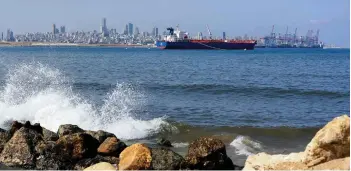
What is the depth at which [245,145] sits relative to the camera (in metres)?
13.6

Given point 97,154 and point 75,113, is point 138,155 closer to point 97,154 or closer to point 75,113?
point 97,154

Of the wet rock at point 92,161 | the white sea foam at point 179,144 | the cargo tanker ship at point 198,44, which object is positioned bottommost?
the cargo tanker ship at point 198,44

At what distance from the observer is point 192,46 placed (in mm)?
137625

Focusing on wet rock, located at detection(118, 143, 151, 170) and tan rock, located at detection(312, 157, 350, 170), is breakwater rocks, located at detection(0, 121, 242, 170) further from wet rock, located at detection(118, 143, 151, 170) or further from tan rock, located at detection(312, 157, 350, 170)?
tan rock, located at detection(312, 157, 350, 170)

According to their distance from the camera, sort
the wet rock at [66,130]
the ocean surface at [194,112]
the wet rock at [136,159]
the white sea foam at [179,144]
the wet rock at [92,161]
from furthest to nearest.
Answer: the ocean surface at [194,112] < the white sea foam at [179,144] < the wet rock at [66,130] < the wet rock at [92,161] < the wet rock at [136,159]

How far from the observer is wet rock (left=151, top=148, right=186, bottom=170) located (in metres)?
9.55

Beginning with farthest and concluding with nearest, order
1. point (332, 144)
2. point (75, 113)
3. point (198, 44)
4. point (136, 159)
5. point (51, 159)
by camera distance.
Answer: point (198, 44) < point (75, 113) < point (51, 159) < point (136, 159) < point (332, 144)

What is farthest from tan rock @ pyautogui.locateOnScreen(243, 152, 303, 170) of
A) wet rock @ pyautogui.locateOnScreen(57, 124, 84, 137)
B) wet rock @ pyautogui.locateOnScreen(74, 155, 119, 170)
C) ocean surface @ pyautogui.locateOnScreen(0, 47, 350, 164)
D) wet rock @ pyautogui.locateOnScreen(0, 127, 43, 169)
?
wet rock @ pyautogui.locateOnScreen(57, 124, 84, 137)

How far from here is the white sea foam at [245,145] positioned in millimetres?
12727

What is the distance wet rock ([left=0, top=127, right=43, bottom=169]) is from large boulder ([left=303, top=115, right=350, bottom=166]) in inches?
218

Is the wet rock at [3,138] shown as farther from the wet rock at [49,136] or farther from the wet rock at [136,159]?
the wet rock at [136,159]

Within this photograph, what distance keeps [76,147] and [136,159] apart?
5.44 feet

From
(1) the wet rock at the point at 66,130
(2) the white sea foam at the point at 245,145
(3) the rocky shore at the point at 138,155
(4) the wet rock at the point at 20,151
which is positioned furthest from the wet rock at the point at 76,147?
(2) the white sea foam at the point at 245,145

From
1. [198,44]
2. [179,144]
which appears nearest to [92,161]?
[179,144]
